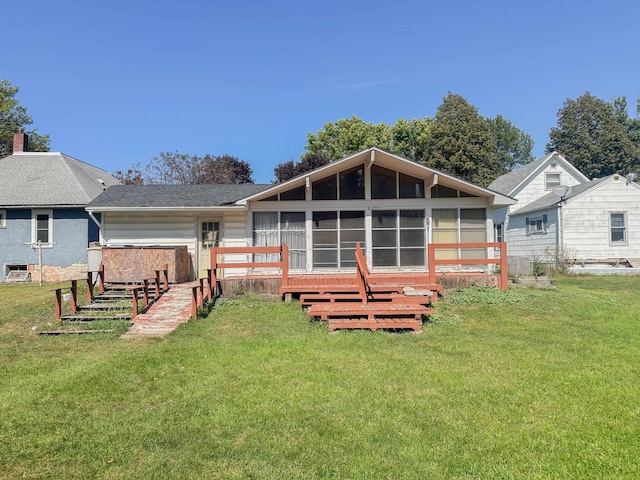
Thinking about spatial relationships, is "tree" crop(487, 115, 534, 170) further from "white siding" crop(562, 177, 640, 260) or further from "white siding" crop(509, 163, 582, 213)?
"white siding" crop(562, 177, 640, 260)

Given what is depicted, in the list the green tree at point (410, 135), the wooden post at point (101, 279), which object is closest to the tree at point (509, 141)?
the green tree at point (410, 135)

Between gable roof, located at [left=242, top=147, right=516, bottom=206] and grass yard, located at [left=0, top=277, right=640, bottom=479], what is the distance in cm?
571

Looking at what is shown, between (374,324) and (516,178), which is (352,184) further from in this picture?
(516,178)

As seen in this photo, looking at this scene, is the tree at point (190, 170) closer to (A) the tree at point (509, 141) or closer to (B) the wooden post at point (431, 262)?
(B) the wooden post at point (431, 262)

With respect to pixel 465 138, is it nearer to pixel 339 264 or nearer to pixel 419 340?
pixel 339 264

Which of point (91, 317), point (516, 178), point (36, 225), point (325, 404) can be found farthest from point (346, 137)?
point (325, 404)

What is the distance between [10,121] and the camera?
2905 cm

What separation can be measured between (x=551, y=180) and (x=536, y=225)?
4486 mm

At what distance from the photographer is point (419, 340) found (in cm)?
643

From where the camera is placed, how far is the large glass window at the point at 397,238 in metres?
12.5

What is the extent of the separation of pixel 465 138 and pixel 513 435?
33.1 m

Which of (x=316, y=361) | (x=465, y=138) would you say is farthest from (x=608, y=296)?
(x=465, y=138)

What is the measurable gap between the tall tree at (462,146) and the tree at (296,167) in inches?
379

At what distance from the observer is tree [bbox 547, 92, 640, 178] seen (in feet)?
Result: 139
